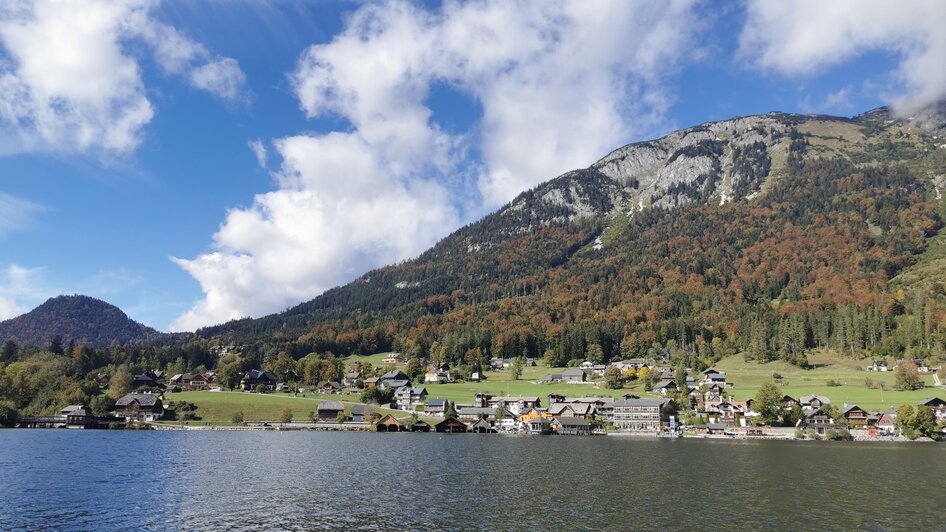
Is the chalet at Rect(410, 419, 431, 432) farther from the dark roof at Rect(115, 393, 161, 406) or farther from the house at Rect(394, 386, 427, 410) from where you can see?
the dark roof at Rect(115, 393, 161, 406)

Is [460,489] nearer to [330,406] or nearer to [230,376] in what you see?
[330,406]

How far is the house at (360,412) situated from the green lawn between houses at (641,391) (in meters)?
3.25

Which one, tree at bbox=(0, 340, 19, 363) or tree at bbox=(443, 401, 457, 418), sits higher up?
tree at bbox=(0, 340, 19, 363)

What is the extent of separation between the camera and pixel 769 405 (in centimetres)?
12300

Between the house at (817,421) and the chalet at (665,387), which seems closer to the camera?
the house at (817,421)

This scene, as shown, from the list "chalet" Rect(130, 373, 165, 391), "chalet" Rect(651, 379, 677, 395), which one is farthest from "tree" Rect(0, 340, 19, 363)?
"chalet" Rect(651, 379, 677, 395)

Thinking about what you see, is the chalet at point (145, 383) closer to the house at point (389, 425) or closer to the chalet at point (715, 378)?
the house at point (389, 425)

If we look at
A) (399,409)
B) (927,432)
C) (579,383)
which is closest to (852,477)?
(927,432)

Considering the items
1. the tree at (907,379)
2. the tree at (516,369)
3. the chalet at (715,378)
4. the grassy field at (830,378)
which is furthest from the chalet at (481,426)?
the tree at (907,379)

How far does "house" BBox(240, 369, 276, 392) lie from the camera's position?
17550 centimetres

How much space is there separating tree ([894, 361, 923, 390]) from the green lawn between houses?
67.8 inches

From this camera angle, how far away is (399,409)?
152 meters

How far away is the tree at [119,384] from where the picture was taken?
15331 centimetres

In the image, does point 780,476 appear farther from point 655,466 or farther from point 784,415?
point 784,415
